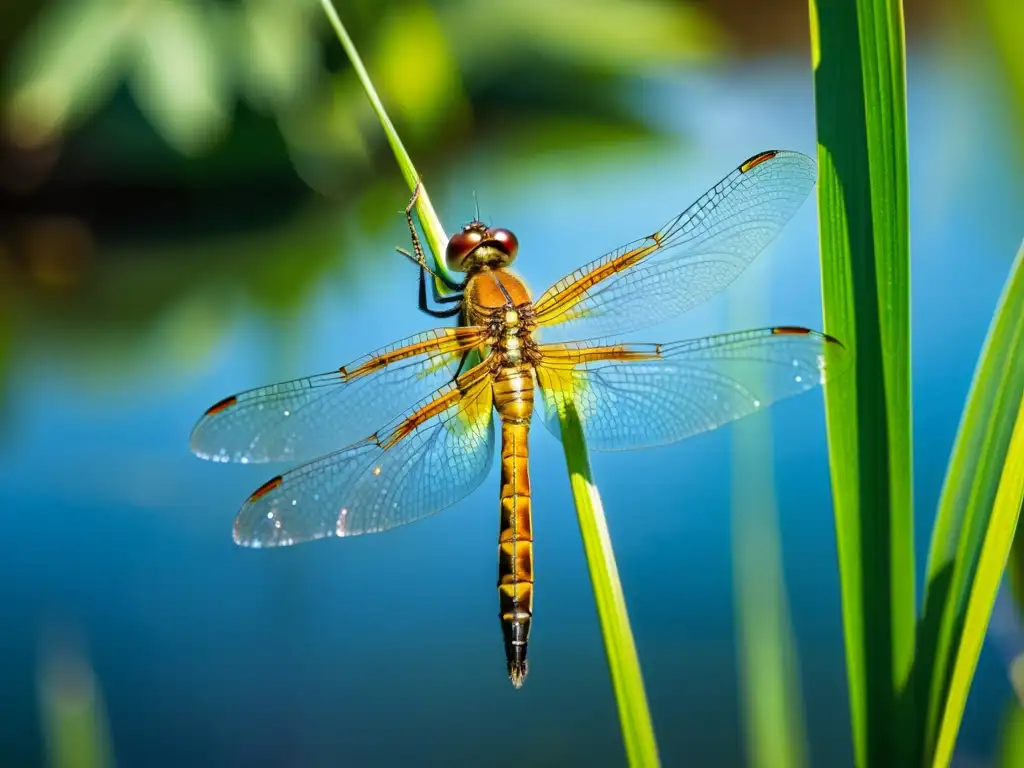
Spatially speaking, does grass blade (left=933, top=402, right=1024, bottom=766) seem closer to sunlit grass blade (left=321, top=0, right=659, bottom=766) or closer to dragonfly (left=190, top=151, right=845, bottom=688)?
sunlit grass blade (left=321, top=0, right=659, bottom=766)

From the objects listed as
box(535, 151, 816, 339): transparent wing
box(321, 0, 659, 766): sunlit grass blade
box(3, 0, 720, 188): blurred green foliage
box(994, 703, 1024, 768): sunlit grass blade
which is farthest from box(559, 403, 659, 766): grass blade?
box(3, 0, 720, 188): blurred green foliage

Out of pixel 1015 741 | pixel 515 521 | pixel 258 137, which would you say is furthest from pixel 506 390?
pixel 258 137

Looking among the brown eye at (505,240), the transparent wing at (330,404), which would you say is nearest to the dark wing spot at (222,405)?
the transparent wing at (330,404)

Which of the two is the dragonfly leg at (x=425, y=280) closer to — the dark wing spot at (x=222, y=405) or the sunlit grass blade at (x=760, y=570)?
the dark wing spot at (x=222, y=405)

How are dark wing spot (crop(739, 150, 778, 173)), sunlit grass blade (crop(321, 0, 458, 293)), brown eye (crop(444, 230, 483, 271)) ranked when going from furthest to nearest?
brown eye (crop(444, 230, 483, 271))
dark wing spot (crop(739, 150, 778, 173))
sunlit grass blade (crop(321, 0, 458, 293))

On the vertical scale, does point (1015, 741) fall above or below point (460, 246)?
below

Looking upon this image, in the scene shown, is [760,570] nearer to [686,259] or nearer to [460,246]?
[686,259]
